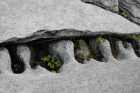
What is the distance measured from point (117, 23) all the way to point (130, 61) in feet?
2.18

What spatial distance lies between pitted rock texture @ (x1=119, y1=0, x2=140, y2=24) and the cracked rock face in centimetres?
64

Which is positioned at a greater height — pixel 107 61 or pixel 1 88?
pixel 1 88

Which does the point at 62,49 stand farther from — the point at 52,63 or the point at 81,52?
the point at 81,52

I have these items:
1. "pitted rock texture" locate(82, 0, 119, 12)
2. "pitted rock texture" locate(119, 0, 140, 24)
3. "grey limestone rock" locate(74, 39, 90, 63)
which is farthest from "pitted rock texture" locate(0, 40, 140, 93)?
"pitted rock texture" locate(119, 0, 140, 24)

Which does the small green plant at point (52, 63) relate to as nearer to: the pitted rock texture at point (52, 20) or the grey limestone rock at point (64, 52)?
the grey limestone rock at point (64, 52)

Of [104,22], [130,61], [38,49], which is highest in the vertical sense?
[104,22]

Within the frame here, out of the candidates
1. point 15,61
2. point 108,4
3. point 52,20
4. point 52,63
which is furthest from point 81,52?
point 108,4

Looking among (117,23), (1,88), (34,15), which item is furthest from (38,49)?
(117,23)

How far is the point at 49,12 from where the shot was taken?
247 cm

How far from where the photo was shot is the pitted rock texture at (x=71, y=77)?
1.78 meters

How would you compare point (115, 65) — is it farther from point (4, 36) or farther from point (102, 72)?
point (4, 36)

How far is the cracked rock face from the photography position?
74.3 inches

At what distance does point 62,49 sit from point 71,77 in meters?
0.57

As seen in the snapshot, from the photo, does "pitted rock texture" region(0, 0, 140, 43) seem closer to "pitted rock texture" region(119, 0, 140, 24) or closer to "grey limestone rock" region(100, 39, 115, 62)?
"grey limestone rock" region(100, 39, 115, 62)
